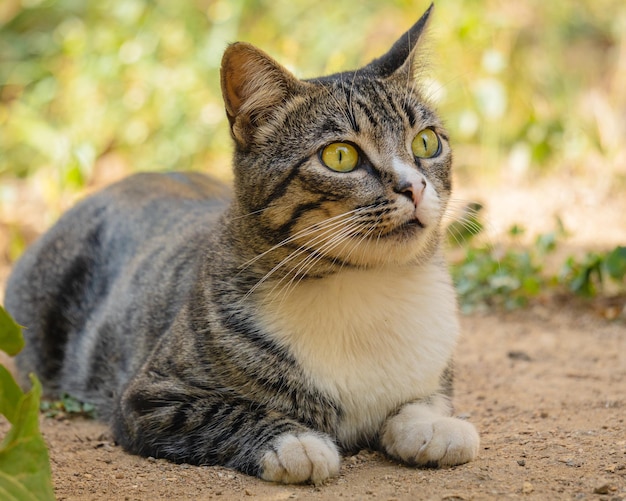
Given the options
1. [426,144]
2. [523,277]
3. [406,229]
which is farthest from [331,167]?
[523,277]

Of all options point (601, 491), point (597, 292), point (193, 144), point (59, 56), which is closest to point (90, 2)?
point (59, 56)

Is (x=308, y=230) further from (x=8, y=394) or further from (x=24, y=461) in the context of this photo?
(x=24, y=461)

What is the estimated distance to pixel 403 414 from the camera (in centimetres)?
317

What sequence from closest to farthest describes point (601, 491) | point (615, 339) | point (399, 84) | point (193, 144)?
point (601, 491) → point (399, 84) → point (615, 339) → point (193, 144)

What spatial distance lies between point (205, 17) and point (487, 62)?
Result: 13.2 ft

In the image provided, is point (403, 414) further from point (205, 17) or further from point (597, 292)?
point (205, 17)

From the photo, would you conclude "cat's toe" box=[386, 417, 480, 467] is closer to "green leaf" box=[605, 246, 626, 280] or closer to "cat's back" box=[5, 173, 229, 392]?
"cat's back" box=[5, 173, 229, 392]

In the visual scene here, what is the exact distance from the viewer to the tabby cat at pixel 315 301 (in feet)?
9.68

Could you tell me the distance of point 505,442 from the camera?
10.5 ft

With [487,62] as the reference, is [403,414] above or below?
below

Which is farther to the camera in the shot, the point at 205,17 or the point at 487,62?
the point at 205,17

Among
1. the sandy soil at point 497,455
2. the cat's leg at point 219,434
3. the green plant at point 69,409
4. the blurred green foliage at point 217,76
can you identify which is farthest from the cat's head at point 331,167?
the blurred green foliage at point 217,76

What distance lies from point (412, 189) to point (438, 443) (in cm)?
90

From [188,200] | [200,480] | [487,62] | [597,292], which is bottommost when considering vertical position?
[200,480]
